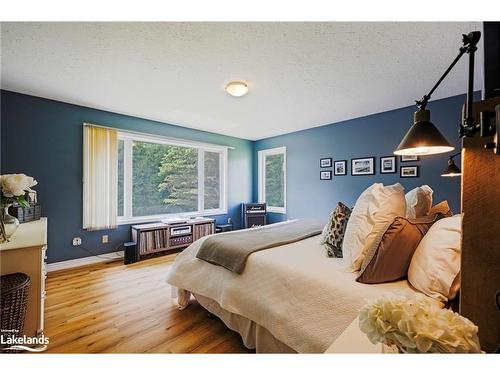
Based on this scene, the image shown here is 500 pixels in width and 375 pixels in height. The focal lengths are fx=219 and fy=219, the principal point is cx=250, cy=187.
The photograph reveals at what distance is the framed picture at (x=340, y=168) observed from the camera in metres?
3.82

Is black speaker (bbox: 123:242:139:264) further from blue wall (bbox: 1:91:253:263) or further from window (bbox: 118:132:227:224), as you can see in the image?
window (bbox: 118:132:227:224)

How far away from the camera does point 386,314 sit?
0.55 metres

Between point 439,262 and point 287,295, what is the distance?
2.56 ft

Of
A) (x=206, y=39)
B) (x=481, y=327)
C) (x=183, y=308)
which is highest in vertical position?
(x=206, y=39)

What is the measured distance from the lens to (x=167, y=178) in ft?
13.4

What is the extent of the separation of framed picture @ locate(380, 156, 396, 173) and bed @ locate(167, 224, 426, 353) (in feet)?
7.31

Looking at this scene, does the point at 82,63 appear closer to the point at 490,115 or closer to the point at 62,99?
the point at 62,99

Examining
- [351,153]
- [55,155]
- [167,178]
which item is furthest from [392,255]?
[55,155]

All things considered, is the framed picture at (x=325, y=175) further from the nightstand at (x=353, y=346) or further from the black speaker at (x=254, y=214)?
the nightstand at (x=353, y=346)

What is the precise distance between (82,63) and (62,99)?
1.28 meters

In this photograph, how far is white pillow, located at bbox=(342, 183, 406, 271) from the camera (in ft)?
4.26

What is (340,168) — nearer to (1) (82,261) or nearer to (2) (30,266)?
(2) (30,266)

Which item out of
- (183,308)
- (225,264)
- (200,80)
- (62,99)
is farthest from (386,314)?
(62,99)

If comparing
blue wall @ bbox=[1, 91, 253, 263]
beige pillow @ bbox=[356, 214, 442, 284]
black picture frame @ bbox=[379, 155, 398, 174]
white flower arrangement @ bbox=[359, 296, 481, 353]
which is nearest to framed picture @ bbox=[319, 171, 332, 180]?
black picture frame @ bbox=[379, 155, 398, 174]
